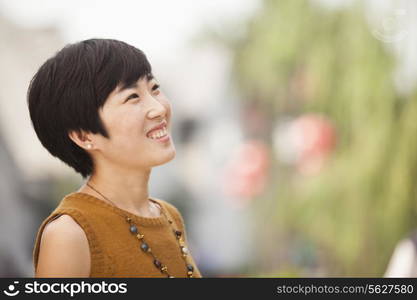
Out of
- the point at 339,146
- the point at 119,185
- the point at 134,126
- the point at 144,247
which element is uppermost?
the point at 134,126

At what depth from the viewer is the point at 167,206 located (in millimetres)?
1422

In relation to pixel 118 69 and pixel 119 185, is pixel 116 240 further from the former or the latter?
pixel 118 69

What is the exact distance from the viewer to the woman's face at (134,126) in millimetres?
1181

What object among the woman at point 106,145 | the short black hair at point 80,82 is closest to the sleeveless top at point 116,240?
the woman at point 106,145

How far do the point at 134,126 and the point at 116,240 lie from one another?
0.64 feet

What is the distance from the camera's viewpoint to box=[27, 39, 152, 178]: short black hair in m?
1.17

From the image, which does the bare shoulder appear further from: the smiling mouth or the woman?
the smiling mouth

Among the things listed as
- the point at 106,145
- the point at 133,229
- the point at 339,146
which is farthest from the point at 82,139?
the point at 339,146

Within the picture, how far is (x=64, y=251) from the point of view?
1.08 meters

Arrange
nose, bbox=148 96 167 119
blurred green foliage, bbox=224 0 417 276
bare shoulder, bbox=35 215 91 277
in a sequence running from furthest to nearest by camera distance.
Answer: blurred green foliage, bbox=224 0 417 276 < nose, bbox=148 96 167 119 < bare shoulder, bbox=35 215 91 277

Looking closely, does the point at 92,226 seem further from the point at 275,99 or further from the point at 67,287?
the point at 275,99

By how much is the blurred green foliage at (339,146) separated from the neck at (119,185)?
2800 millimetres

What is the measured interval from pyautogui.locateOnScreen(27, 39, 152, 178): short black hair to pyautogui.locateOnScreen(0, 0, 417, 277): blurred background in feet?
8.88

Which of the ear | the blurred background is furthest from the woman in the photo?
the blurred background
